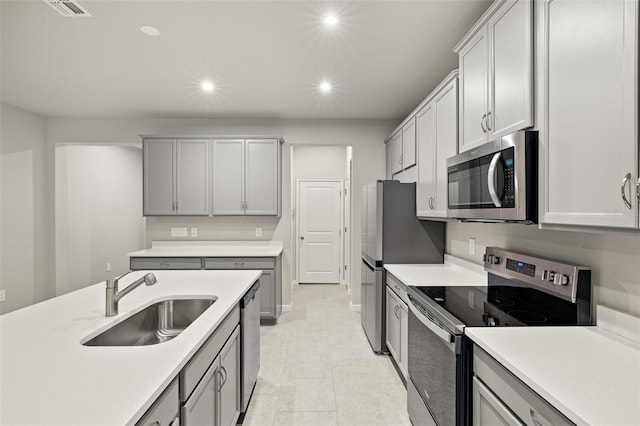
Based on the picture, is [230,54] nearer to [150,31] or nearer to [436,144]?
[150,31]

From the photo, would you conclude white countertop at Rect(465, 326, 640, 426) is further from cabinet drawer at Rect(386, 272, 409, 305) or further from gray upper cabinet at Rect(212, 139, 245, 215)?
gray upper cabinet at Rect(212, 139, 245, 215)

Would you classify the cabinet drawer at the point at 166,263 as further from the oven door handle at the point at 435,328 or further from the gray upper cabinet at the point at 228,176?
the oven door handle at the point at 435,328

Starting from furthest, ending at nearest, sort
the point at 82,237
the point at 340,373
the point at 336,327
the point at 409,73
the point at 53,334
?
1. the point at 82,237
2. the point at 336,327
3. the point at 409,73
4. the point at 340,373
5. the point at 53,334

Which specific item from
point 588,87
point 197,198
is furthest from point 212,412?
point 197,198

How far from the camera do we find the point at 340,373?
2762 millimetres

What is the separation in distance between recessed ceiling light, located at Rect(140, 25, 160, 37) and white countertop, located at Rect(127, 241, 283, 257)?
2.35 meters

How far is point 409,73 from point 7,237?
5016 mm

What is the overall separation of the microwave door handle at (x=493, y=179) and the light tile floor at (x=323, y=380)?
5.21ft

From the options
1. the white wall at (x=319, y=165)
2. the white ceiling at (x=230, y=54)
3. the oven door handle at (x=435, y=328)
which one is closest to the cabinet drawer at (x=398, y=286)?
the oven door handle at (x=435, y=328)

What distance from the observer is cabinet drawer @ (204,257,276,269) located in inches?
150

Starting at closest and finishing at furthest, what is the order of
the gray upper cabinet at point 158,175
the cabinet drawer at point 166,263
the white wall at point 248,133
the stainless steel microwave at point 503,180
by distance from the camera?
the stainless steel microwave at point 503,180 → the cabinet drawer at point 166,263 → the gray upper cabinet at point 158,175 → the white wall at point 248,133

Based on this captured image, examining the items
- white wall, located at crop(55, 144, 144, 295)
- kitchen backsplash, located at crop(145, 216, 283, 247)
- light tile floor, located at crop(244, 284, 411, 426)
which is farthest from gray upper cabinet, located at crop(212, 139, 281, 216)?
white wall, located at crop(55, 144, 144, 295)

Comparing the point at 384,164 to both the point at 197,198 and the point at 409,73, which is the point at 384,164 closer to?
the point at 409,73

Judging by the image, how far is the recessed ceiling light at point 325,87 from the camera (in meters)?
3.16
